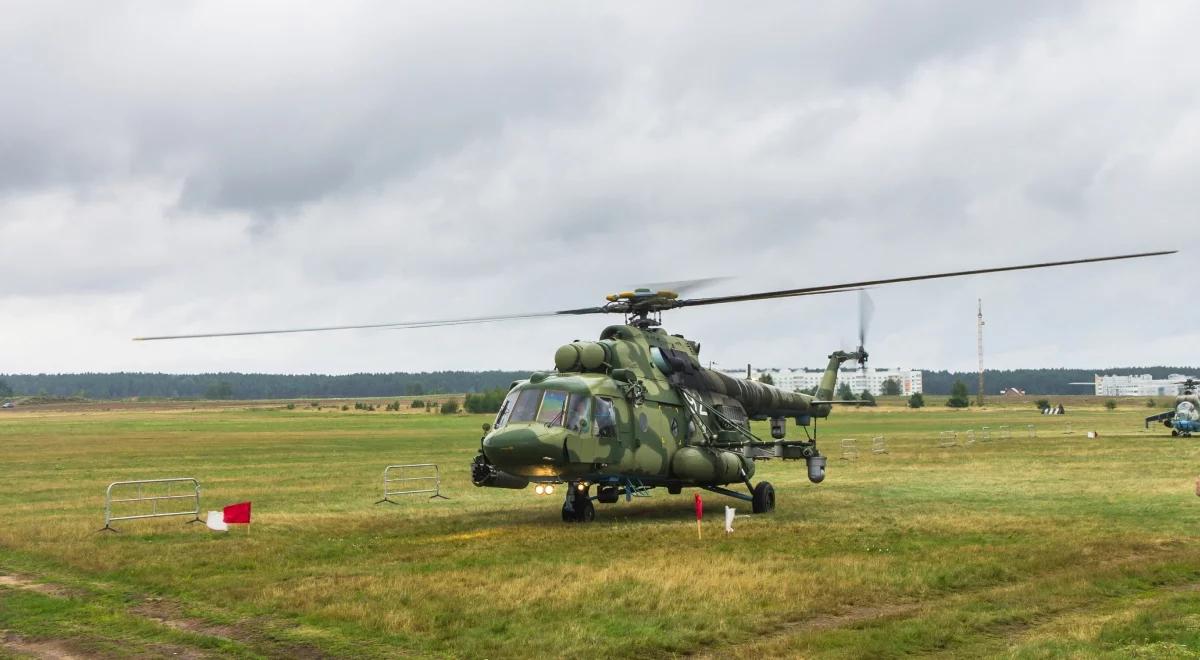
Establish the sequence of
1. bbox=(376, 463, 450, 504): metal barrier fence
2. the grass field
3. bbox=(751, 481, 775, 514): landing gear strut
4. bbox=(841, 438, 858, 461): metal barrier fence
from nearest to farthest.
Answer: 1. the grass field
2. bbox=(751, 481, 775, 514): landing gear strut
3. bbox=(376, 463, 450, 504): metal barrier fence
4. bbox=(841, 438, 858, 461): metal barrier fence

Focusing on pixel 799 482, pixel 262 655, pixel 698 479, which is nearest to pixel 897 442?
pixel 799 482

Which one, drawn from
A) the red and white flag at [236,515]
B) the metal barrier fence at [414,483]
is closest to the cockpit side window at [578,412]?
the metal barrier fence at [414,483]

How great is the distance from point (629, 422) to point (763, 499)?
4.95 m

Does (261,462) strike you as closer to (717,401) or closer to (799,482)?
(799,482)

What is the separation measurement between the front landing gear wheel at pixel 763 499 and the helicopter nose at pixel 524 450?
6.74 meters

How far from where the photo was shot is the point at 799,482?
35.5 metres

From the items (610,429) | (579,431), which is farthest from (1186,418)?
(579,431)

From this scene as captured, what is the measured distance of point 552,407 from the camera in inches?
857

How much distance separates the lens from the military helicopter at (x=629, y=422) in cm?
2127

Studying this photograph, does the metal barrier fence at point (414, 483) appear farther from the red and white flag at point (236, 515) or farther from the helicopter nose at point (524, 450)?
the helicopter nose at point (524, 450)

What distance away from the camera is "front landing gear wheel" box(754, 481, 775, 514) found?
84.4 ft

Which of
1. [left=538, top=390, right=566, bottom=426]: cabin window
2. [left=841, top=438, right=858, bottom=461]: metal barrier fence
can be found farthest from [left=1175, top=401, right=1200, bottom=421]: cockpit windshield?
[left=538, top=390, right=566, bottom=426]: cabin window

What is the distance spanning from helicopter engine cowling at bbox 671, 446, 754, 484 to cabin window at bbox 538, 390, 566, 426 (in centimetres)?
358

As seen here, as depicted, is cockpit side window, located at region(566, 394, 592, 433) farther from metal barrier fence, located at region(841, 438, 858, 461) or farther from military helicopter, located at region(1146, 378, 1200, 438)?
military helicopter, located at region(1146, 378, 1200, 438)
